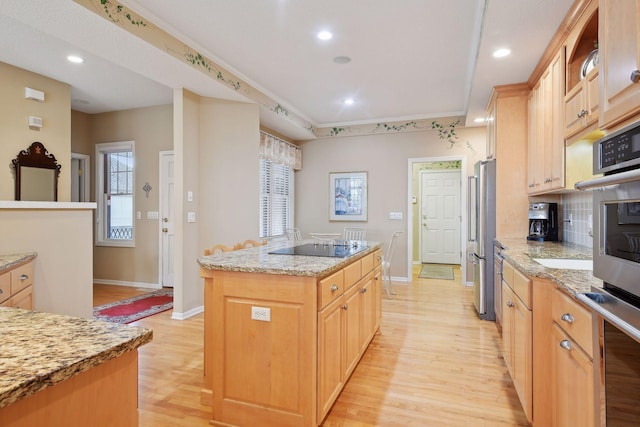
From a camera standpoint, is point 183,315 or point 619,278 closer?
point 619,278

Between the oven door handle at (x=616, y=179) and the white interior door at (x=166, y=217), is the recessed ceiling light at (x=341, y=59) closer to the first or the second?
the oven door handle at (x=616, y=179)

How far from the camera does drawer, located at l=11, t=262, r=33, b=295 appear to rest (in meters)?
2.15

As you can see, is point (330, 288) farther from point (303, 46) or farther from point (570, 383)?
point (303, 46)

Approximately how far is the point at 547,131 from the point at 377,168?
3.19 meters

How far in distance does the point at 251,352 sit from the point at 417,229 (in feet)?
21.2

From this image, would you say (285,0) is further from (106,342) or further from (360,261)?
(106,342)

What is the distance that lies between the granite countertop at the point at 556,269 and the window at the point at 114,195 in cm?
521

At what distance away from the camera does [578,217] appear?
2.91 metres

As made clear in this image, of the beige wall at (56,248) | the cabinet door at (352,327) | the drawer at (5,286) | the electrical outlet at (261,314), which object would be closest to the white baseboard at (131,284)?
the beige wall at (56,248)

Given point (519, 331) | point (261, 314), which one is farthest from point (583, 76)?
point (261, 314)

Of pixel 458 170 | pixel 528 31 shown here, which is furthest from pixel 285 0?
pixel 458 170

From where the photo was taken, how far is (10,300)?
2104 millimetres

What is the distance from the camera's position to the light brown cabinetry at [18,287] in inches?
80.7

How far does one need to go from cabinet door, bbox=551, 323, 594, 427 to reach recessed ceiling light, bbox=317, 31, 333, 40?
2.65m
